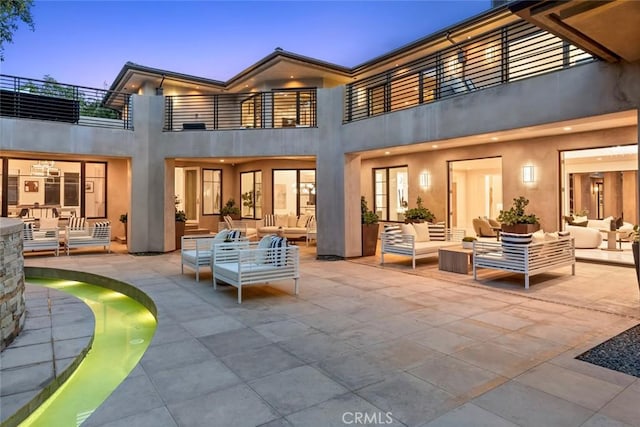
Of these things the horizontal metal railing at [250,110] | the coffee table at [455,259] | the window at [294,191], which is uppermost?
the horizontal metal railing at [250,110]

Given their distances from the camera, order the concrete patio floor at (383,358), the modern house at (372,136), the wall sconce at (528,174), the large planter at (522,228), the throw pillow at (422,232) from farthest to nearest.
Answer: the wall sconce at (528,174) < the throw pillow at (422,232) < the large planter at (522,228) < the modern house at (372,136) < the concrete patio floor at (383,358)

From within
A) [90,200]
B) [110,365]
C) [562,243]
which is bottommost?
[110,365]

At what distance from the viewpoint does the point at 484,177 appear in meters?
17.2

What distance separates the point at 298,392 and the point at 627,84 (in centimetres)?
624

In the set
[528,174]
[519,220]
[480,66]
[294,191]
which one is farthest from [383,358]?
[294,191]

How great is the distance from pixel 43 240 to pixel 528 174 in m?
14.0

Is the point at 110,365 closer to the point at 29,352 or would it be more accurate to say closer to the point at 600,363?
the point at 29,352

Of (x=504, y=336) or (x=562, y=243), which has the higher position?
(x=562, y=243)

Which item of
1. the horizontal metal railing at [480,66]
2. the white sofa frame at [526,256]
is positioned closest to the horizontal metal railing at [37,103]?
the horizontal metal railing at [480,66]

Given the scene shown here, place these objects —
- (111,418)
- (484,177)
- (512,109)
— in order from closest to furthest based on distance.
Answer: (111,418), (512,109), (484,177)

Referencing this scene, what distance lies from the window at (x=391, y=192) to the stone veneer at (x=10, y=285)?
39.6 feet

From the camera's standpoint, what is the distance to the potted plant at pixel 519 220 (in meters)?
10.2

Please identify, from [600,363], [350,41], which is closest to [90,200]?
[600,363]

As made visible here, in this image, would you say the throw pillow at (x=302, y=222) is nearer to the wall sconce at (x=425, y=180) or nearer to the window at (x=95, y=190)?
the wall sconce at (x=425, y=180)
